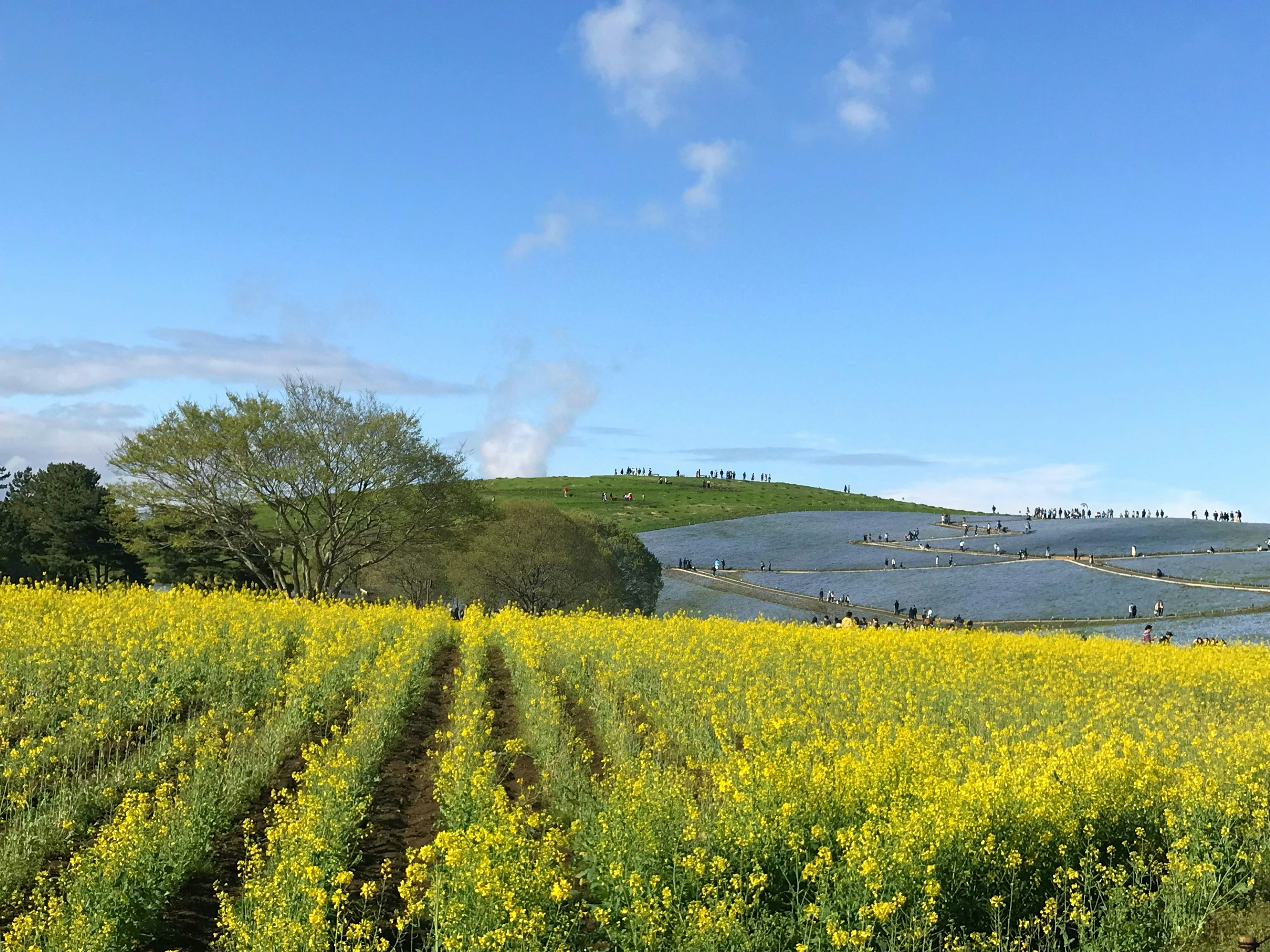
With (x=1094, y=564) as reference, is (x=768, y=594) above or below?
below

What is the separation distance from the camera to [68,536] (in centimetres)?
5925

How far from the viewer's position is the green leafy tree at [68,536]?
193 feet

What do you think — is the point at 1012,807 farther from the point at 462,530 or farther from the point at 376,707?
the point at 462,530

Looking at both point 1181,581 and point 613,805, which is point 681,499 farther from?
point 613,805

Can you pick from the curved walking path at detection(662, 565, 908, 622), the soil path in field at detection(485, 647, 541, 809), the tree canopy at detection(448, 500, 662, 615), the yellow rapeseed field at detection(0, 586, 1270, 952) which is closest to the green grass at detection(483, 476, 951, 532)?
the curved walking path at detection(662, 565, 908, 622)

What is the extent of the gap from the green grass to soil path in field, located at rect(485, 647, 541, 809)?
88.4 m

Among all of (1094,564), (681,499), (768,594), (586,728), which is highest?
(681,499)

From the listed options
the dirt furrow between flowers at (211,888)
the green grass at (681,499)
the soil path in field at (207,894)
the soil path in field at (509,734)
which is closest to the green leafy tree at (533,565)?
the soil path in field at (509,734)

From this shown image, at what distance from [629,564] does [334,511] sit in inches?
783

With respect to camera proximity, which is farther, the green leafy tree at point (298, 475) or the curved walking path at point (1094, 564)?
the curved walking path at point (1094, 564)

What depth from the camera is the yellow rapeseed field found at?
6715 millimetres

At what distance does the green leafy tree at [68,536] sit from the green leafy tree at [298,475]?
56.9ft

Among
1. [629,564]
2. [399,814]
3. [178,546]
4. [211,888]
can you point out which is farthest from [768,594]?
[211,888]

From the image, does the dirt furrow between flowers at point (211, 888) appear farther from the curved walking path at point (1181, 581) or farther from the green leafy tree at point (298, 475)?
the curved walking path at point (1181, 581)
